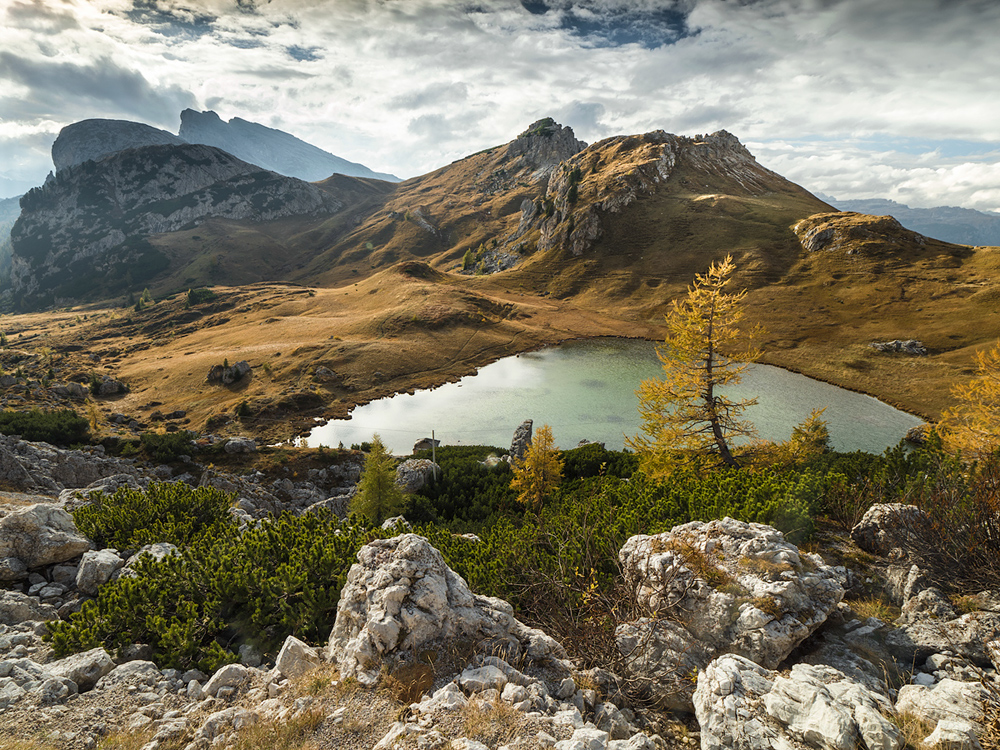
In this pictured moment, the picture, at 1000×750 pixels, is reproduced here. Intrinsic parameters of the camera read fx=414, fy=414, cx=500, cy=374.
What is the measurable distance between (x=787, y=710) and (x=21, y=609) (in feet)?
56.2

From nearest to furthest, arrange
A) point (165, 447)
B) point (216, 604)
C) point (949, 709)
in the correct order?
point (949, 709) < point (216, 604) < point (165, 447)

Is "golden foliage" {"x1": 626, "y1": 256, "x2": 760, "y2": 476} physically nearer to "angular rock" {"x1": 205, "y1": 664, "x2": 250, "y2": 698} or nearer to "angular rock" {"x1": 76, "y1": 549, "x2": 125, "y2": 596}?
"angular rock" {"x1": 205, "y1": 664, "x2": 250, "y2": 698}

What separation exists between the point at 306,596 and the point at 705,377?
67.8 feet

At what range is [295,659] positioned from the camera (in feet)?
28.1

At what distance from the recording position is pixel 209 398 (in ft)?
216

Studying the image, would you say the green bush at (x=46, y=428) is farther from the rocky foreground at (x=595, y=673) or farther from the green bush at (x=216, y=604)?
the green bush at (x=216, y=604)

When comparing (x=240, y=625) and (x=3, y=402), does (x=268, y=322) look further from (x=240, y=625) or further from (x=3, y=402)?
(x=240, y=625)

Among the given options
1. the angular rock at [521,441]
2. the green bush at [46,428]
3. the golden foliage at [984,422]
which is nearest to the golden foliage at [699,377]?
the golden foliage at [984,422]

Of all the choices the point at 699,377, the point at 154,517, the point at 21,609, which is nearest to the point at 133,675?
the point at 21,609

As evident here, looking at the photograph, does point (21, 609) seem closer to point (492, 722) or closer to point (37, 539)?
point (37, 539)

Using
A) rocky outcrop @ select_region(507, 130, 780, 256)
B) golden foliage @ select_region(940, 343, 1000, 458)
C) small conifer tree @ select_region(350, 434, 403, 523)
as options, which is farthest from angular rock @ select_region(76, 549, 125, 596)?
rocky outcrop @ select_region(507, 130, 780, 256)

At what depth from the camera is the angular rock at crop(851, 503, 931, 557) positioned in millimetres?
10547

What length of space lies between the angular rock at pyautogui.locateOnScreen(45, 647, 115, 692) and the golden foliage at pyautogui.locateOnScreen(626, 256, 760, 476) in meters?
21.7

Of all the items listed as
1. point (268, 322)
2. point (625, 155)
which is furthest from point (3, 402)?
point (625, 155)
